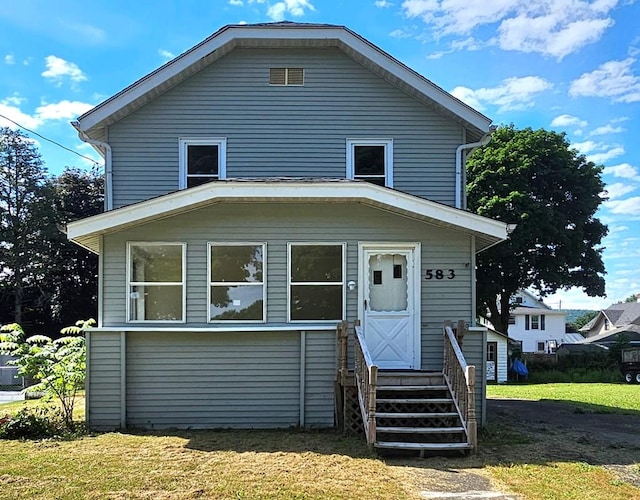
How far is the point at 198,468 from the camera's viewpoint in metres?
6.54

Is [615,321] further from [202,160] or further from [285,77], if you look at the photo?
[202,160]

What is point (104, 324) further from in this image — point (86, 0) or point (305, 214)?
point (86, 0)

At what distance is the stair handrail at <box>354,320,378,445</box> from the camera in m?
7.32

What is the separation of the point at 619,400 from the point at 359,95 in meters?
11.5

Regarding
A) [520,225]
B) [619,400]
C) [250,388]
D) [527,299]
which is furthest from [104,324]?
A: [527,299]

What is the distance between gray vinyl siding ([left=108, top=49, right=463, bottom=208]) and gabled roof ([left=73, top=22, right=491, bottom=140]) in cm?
17

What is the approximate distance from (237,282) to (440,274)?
3.51 m

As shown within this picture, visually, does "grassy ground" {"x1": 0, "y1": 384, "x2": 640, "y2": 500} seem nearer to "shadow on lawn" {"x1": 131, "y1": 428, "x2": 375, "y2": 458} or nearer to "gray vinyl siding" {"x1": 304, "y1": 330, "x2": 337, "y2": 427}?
"shadow on lawn" {"x1": 131, "y1": 428, "x2": 375, "y2": 458}

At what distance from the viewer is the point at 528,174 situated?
2930 cm

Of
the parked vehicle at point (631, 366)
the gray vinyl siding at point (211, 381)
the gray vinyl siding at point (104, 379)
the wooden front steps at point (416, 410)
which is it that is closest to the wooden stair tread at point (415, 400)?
the wooden front steps at point (416, 410)

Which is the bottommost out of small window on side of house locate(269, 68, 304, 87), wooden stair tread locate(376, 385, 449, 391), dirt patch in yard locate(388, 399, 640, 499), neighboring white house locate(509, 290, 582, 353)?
neighboring white house locate(509, 290, 582, 353)

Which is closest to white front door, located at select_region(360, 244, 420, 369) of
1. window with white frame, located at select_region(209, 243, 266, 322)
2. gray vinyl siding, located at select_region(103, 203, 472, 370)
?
gray vinyl siding, located at select_region(103, 203, 472, 370)

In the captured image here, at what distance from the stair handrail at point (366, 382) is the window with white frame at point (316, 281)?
67 cm

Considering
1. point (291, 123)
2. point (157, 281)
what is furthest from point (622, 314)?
point (157, 281)
